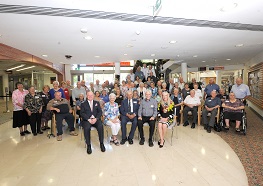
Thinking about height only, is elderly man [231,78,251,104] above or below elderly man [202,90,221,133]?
above

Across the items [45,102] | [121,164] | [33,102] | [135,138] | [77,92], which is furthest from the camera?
[77,92]

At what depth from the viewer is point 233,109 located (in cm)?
443

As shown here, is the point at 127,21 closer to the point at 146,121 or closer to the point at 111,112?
the point at 111,112

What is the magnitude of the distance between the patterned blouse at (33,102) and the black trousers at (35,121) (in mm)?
124

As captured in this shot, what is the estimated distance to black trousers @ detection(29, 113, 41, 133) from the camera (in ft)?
14.3

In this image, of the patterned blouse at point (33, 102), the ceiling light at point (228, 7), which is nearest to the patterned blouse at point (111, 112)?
the patterned blouse at point (33, 102)

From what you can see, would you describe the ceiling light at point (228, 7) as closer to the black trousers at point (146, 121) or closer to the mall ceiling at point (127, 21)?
the mall ceiling at point (127, 21)

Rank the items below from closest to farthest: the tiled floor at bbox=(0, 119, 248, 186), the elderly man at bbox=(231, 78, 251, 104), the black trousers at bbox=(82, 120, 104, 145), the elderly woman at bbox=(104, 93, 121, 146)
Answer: the tiled floor at bbox=(0, 119, 248, 186)
the black trousers at bbox=(82, 120, 104, 145)
the elderly woman at bbox=(104, 93, 121, 146)
the elderly man at bbox=(231, 78, 251, 104)

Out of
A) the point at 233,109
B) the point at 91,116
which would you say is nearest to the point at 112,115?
the point at 91,116

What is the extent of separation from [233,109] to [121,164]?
10.8ft

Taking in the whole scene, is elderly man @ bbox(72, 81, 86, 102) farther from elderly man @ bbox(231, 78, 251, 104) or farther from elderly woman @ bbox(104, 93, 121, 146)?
elderly man @ bbox(231, 78, 251, 104)

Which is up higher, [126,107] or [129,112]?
[126,107]

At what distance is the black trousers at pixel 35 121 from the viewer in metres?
4.36

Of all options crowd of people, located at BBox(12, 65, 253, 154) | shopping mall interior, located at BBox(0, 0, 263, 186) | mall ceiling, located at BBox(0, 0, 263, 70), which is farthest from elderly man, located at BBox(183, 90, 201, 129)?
mall ceiling, located at BBox(0, 0, 263, 70)
